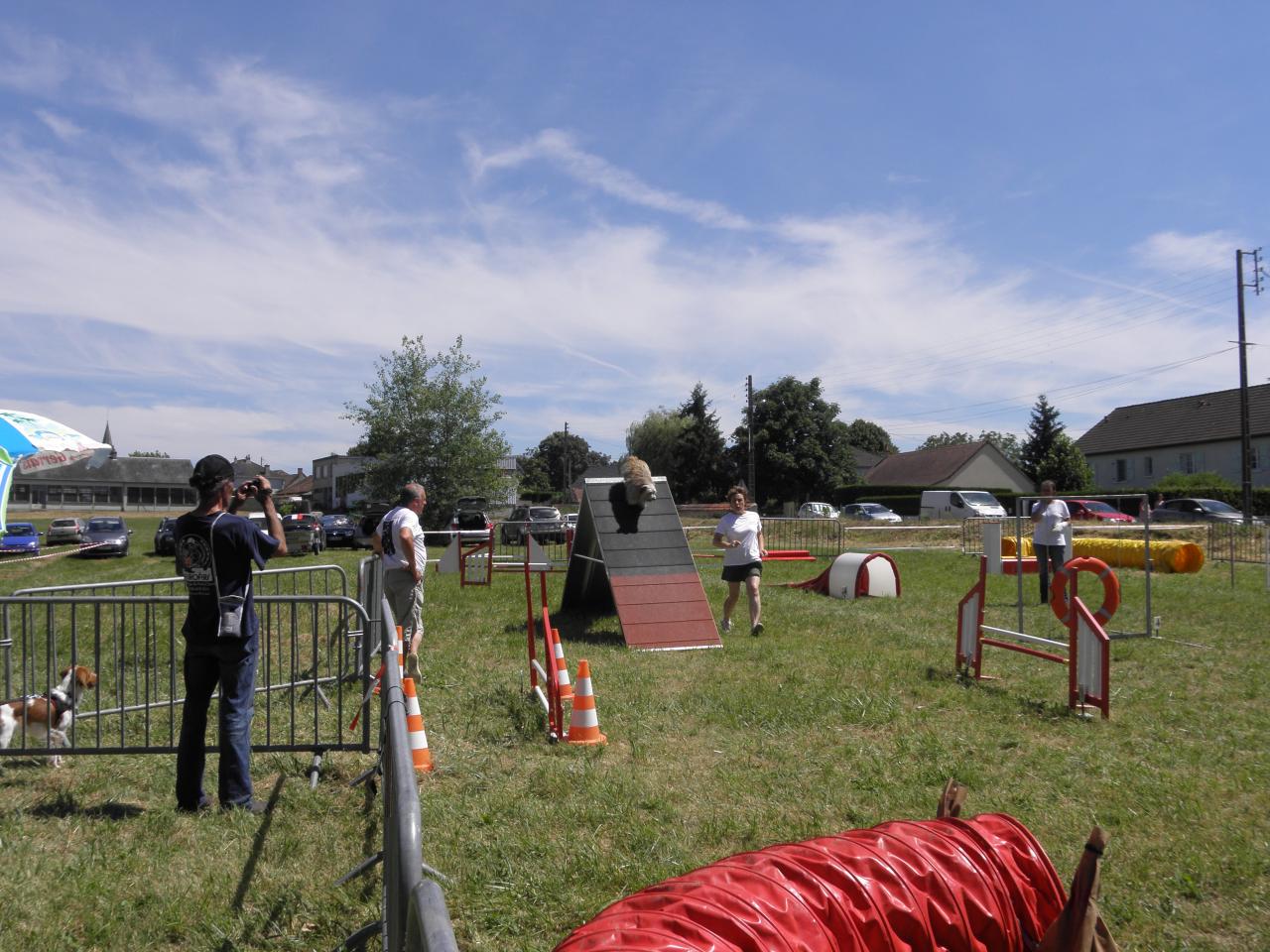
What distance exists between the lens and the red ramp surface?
9.88m

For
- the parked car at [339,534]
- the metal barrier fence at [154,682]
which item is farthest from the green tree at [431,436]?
the metal barrier fence at [154,682]

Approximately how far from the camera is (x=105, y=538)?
34500 mm

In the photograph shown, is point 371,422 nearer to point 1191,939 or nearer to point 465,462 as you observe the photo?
point 465,462

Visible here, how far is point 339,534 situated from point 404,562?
2914cm

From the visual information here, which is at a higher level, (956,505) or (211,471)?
(211,471)

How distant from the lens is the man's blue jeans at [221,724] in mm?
4895

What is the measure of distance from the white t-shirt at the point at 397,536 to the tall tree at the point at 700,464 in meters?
57.5

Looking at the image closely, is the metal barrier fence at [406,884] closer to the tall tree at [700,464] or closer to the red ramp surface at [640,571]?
the red ramp surface at [640,571]

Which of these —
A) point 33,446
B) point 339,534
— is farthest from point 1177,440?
point 33,446

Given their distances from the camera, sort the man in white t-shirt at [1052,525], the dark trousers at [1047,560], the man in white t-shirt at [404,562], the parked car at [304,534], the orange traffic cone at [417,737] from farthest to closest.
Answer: the parked car at [304,534] → the dark trousers at [1047,560] → the man in white t-shirt at [1052,525] → the man in white t-shirt at [404,562] → the orange traffic cone at [417,737]

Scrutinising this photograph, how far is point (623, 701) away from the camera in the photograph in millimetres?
7332

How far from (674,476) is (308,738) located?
63249 mm

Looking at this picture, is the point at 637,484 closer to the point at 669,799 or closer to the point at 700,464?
the point at 669,799

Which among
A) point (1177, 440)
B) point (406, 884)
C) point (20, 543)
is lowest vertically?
point (20, 543)
